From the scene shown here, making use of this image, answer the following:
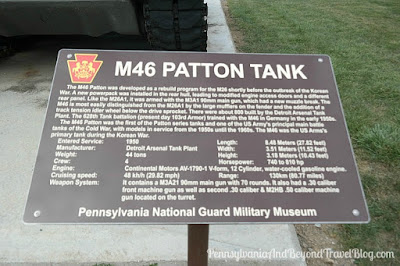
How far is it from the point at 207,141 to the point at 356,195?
51cm

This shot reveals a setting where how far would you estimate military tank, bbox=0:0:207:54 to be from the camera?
2867 mm

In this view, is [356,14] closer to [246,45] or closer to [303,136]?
[246,45]

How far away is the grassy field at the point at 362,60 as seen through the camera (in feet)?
6.52

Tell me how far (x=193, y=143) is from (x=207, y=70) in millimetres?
305

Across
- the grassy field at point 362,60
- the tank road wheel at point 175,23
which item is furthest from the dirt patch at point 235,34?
the tank road wheel at point 175,23

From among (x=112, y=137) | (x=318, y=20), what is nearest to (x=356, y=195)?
(x=112, y=137)

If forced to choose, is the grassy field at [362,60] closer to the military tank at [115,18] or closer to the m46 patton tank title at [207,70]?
the m46 patton tank title at [207,70]

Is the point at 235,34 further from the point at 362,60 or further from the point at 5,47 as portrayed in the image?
the point at 5,47

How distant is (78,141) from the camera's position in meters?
1.28

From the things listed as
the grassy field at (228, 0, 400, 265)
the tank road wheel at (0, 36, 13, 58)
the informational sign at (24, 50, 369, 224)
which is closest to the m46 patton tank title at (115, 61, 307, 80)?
the informational sign at (24, 50, 369, 224)

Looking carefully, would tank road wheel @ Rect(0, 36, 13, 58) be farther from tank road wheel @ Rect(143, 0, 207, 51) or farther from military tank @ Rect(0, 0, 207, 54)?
tank road wheel @ Rect(143, 0, 207, 51)

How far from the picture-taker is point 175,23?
10.2 feet

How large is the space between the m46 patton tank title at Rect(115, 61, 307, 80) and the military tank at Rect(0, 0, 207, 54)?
5.30 feet

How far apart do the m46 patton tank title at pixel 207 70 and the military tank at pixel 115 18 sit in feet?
5.30
